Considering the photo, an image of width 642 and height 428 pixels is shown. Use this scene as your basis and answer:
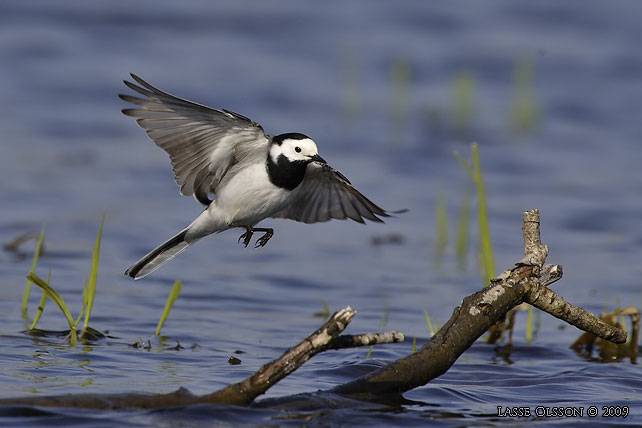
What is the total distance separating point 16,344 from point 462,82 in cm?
1059

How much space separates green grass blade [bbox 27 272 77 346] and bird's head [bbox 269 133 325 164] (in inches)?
60.7

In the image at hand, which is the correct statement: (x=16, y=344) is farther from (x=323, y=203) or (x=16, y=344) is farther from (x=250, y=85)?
(x=250, y=85)

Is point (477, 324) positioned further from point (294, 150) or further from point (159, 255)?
point (159, 255)

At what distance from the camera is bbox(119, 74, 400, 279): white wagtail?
6.25 meters

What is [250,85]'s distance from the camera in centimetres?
1655

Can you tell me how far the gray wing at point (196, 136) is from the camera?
20.2 feet

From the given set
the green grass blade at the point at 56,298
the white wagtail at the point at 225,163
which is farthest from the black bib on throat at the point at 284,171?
the green grass blade at the point at 56,298

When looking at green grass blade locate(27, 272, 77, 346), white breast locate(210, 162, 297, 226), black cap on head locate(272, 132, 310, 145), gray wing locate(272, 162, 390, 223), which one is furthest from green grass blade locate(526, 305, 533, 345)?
green grass blade locate(27, 272, 77, 346)

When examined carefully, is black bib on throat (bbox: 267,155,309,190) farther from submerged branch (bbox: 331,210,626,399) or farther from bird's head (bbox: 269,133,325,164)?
submerged branch (bbox: 331,210,626,399)

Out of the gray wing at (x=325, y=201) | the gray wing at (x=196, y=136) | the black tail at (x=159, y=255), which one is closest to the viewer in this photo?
the gray wing at (x=196, y=136)

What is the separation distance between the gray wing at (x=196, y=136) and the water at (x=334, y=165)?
1.19m

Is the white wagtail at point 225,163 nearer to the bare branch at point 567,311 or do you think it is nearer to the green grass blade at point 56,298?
the green grass blade at point 56,298

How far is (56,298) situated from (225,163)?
4.46ft

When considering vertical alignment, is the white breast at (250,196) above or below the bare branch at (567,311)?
above
